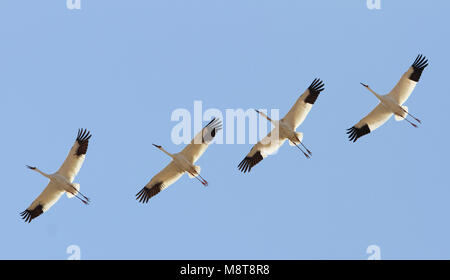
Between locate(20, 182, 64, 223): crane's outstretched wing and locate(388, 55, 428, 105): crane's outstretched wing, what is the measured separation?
1327cm

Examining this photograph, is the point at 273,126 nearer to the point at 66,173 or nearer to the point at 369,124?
the point at 369,124

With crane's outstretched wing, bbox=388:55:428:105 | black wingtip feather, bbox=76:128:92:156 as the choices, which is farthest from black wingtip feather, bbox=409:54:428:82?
black wingtip feather, bbox=76:128:92:156

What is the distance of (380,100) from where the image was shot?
95.7ft

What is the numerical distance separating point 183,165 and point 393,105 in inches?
314

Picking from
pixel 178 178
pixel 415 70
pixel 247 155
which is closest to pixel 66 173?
pixel 178 178

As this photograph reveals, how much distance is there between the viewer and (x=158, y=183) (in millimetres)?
29391

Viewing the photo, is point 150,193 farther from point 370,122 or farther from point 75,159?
point 370,122

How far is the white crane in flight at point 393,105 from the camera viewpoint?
1131 inches

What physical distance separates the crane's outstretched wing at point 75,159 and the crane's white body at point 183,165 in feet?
8.44

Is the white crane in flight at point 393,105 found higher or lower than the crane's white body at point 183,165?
higher

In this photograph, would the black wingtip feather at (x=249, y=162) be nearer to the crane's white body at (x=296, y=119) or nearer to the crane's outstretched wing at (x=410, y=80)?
the crane's white body at (x=296, y=119)

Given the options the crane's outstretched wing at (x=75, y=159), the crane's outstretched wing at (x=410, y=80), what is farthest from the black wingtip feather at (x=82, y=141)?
the crane's outstretched wing at (x=410, y=80)

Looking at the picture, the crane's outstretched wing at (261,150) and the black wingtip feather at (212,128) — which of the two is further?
the crane's outstretched wing at (261,150)
